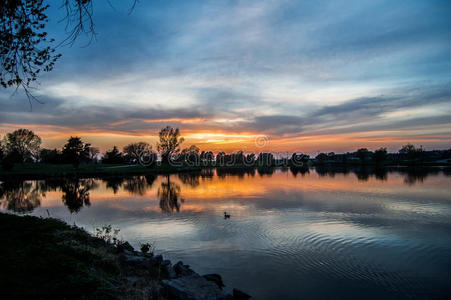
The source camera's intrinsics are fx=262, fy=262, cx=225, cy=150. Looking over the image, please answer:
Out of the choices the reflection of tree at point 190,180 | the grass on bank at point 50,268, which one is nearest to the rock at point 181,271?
the grass on bank at point 50,268

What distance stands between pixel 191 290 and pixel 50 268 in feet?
12.3

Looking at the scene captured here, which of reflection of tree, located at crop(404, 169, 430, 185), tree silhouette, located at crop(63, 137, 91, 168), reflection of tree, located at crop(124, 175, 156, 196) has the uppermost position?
tree silhouette, located at crop(63, 137, 91, 168)

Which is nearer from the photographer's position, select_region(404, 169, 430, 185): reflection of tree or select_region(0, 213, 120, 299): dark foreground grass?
select_region(0, 213, 120, 299): dark foreground grass

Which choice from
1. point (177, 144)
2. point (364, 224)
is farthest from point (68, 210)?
point (177, 144)

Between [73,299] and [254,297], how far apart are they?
5320mm

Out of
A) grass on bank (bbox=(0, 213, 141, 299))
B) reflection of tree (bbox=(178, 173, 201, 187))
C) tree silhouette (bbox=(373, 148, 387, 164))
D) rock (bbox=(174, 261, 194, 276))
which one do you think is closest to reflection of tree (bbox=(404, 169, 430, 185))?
reflection of tree (bbox=(178, 173, 201, 187))

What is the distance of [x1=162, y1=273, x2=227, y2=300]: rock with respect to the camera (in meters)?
7.15

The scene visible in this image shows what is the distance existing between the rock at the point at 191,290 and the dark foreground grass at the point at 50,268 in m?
1.47

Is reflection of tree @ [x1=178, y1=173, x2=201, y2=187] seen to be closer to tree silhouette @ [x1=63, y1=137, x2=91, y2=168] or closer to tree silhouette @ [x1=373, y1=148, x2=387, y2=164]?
tree silhouette @ [x1=63, y1=137, x2=91, y2=168]

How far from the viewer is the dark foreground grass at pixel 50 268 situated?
5.64 meters

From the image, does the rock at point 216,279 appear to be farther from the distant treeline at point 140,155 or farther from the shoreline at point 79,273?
the distant treeline at point 140,155

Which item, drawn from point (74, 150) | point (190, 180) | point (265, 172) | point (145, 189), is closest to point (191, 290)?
point (145, 189)

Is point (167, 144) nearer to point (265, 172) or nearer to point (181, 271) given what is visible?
point (265, 172)

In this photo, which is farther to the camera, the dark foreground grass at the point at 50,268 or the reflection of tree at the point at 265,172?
the reflection of tree at the point at 265,172
